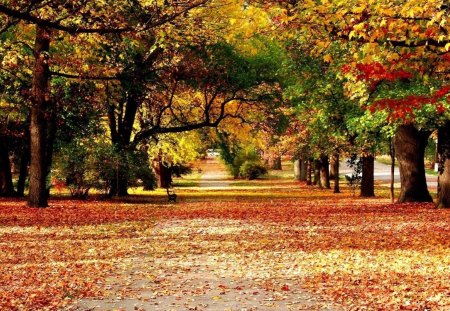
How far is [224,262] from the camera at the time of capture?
13.4 metres

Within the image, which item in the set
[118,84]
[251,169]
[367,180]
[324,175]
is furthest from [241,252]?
[251,169]

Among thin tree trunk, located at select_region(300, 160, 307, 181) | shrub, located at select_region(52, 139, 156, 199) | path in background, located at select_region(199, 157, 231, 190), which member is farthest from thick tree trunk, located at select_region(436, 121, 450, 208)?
thin tree trunk, located at select_region(300, 160, 307, 181)

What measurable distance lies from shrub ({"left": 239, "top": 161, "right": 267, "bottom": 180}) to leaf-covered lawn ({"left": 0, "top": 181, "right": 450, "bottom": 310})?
43.0 metres

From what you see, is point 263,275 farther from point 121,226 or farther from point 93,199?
point 93,199

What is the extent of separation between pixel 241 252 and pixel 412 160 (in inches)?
628

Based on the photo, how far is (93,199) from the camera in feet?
111

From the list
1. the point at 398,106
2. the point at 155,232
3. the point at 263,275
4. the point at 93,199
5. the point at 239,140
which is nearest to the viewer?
the point at 263,275

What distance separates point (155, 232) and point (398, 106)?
701 cm

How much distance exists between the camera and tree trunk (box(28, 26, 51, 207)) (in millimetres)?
25172

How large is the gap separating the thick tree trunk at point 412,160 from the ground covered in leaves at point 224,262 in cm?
494

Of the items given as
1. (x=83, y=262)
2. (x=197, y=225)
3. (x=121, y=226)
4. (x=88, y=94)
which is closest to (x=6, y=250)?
(x=83, y=262)

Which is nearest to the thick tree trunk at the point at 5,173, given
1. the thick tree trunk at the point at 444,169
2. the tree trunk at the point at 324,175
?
the thick tree trunk at the point at 444,169

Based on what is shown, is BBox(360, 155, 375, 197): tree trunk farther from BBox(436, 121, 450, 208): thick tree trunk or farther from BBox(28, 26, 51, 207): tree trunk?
BBox(28, 26, 51, 207): tree trunk

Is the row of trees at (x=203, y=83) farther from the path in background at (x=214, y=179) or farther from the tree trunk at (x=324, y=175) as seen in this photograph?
the path in background at (x=214, y=179)
